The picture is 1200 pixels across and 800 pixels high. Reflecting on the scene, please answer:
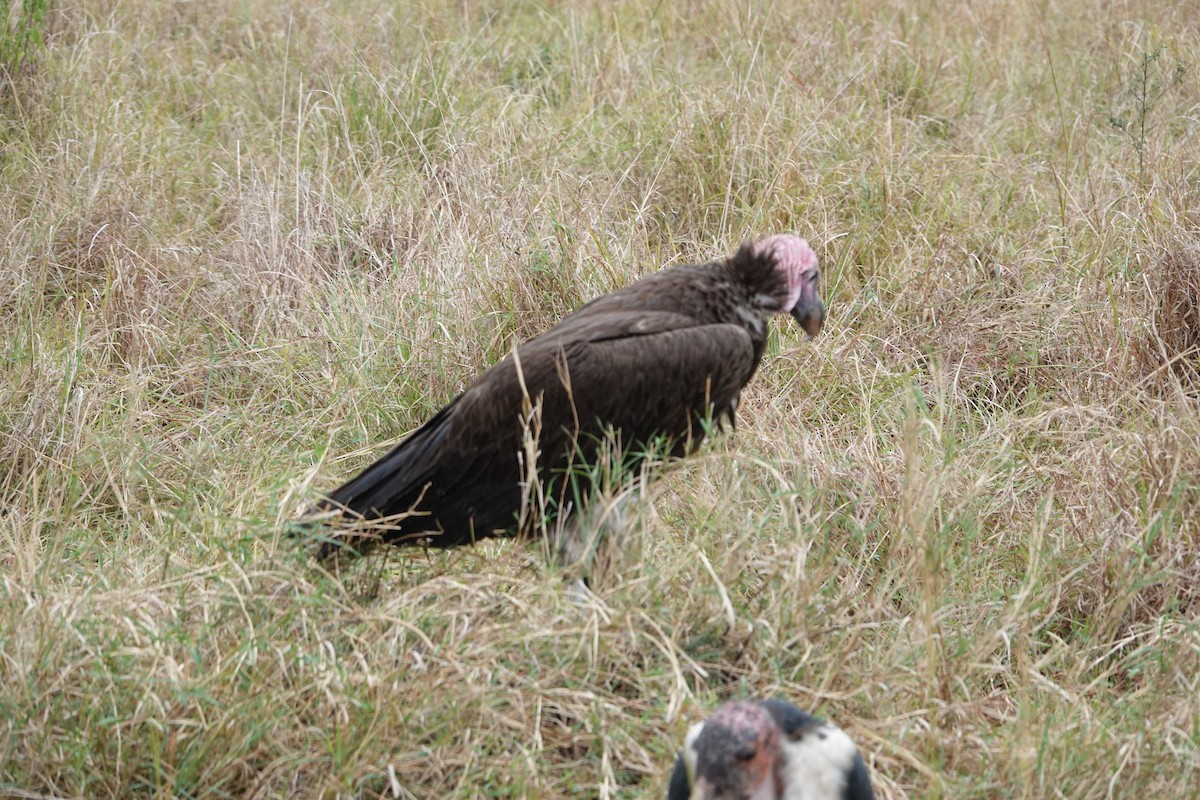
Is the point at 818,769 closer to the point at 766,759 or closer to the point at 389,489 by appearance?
the point at 766,759

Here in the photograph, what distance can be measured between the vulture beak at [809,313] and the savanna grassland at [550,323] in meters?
0.34

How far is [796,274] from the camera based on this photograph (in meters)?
3.66

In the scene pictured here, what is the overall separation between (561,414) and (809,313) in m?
0.76

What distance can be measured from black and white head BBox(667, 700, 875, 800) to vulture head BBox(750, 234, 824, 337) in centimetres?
139

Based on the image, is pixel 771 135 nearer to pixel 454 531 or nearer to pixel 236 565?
pixel 454 531

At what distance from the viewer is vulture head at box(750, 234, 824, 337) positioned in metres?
3.62

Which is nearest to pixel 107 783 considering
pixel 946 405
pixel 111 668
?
pixel 111 668

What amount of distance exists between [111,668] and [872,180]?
332 centimetres

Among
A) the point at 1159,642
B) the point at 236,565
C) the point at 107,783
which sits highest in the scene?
the point at 236,565

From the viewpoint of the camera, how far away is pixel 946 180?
211 inches

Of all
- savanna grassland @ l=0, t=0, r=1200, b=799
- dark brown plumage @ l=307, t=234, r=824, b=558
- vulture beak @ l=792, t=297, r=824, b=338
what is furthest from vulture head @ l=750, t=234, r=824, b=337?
savanna grassland @ l=0, t=0, r=1200, b=799

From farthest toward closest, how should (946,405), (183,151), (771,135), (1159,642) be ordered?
(183,151), (771,135), (946,405), (1159,642)

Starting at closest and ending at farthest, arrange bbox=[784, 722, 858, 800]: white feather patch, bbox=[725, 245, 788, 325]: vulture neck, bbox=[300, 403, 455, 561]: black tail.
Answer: bbox=[784, 722, 858, 800]: white feather patch → bbox=[300, 403, 455, 561]: black tail → bbox=[725, 245, 788, 325]: vulture neck

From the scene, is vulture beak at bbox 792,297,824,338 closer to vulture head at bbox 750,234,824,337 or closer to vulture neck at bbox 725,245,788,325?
vulture head at bbox 750,234,824,337
